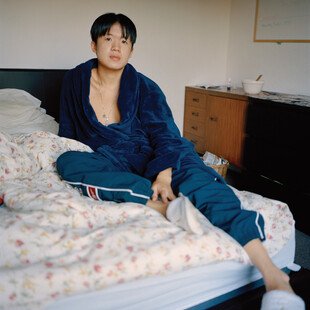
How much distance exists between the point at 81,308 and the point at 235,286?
0.54 meters

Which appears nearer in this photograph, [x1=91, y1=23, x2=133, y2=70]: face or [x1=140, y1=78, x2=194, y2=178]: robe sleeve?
[x1=140, y1=78, x2=194, y2=178]: robe sleeve

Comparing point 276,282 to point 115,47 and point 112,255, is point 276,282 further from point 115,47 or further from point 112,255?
point 115,47

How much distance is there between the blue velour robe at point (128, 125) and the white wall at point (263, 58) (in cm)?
171

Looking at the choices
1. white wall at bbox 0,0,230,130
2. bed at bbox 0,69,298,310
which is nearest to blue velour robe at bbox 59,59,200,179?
bed at bbox 0,69,298,310

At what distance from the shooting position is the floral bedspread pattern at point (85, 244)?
A: 3.07ft

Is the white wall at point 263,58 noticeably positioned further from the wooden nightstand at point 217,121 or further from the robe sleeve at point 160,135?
the robe sleeve at point 160,135


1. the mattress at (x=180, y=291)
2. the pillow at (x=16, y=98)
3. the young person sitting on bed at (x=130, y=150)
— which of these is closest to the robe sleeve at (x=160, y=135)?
the young person sitting on bed at (x=130, y=150)

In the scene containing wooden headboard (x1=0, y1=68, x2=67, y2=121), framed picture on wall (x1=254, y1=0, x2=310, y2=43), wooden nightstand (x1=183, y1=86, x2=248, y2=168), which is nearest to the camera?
wooden headboard (x1=0, y1=68, x2=67, y2=121)

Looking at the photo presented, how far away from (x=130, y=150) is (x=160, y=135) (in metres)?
0.16

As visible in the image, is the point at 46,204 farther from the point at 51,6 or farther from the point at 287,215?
the point at 51,6

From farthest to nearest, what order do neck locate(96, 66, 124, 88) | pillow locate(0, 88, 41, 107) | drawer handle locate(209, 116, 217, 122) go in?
drawer handle locate(209, 116, 217, 122) < pillow locate(0, 88, 41, 107) < neck locate(96, 66, 124, 88)

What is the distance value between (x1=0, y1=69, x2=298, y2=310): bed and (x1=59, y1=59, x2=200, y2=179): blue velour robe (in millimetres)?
370

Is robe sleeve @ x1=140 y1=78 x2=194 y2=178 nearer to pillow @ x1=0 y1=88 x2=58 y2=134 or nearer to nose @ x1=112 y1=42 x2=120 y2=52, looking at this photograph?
nose @ x1=112 y1=42 x2=120 y2=52

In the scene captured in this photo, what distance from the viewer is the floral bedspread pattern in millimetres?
937
